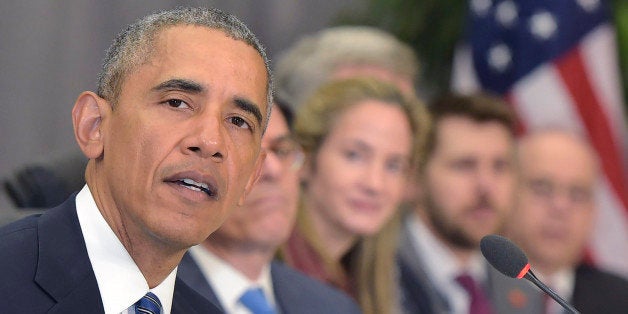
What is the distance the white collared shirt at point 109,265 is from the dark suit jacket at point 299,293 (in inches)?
35.9

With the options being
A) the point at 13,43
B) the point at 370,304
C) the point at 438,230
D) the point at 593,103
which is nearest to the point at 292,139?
the point at 370,304

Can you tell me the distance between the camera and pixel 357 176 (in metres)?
3.96

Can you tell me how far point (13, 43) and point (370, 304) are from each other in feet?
6.33

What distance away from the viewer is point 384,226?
405 cm

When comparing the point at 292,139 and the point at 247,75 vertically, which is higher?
the point at 247,75

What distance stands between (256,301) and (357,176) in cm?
113

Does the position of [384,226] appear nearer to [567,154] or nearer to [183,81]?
[567,154]

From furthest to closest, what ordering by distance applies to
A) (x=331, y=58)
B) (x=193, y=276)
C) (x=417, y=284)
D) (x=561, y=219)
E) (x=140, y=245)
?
(x=561, y=219) < (x=331, y=58) < (x=417, y=284) < (x=193, y=276) < (x=140, y=245)

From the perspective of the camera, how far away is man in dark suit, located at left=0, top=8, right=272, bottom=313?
6.05ft

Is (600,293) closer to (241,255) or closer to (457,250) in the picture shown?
(457,250)

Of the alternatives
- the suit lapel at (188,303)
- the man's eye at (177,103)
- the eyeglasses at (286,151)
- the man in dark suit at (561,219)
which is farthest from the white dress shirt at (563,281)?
the man's eye at (177,103)

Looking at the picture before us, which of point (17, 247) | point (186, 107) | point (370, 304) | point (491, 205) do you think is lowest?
point (370, 304)

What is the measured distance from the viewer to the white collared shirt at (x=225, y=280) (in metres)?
2.91

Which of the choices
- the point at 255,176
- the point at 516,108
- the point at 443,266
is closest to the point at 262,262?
the point at 255,176
